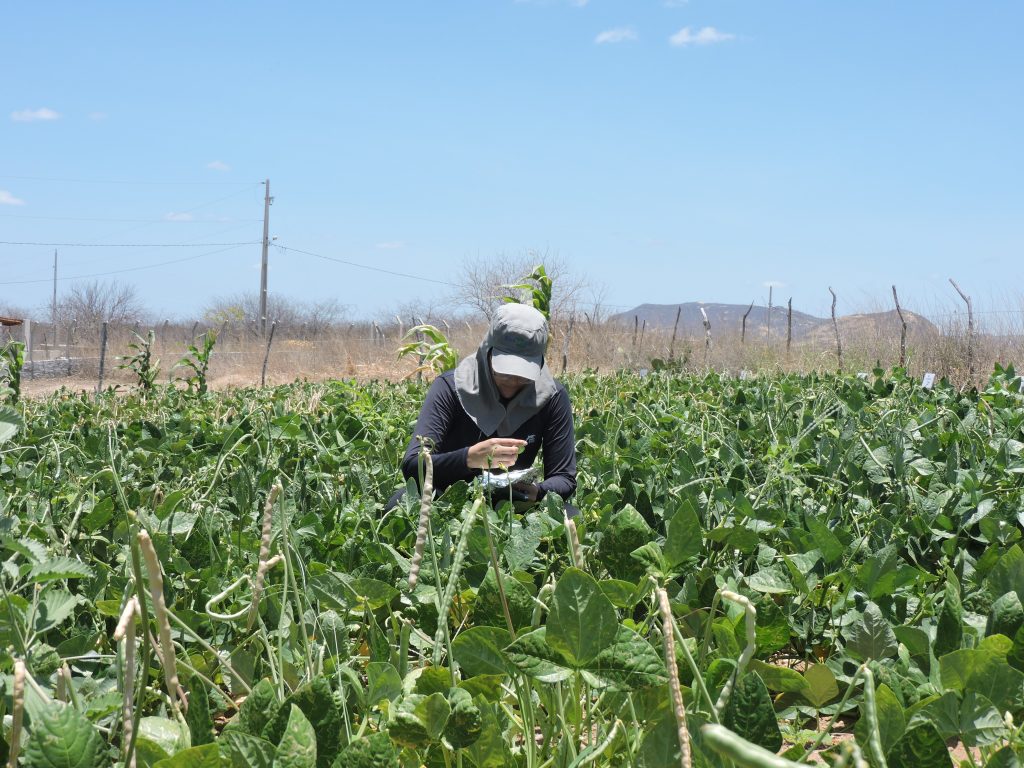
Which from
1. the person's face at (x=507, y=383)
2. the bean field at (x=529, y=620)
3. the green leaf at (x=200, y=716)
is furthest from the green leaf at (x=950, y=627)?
the person's face at (x=507, y=383)

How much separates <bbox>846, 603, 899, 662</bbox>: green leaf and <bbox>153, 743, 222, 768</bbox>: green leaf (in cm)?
93

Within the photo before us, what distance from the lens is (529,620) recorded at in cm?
131

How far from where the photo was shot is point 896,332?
760 inches

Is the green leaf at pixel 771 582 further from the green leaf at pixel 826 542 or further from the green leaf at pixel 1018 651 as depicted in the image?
the green leaf at pixel 1018 651

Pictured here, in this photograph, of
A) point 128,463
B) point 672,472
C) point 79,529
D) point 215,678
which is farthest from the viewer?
point 128,463

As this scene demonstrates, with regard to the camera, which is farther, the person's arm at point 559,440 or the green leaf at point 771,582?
the person's arm at point 559,440

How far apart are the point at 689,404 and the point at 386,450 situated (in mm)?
2485

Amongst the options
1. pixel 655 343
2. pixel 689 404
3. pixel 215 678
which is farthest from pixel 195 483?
pixel 655 343

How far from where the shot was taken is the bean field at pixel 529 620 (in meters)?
0.92

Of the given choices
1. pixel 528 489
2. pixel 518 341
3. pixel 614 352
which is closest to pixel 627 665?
pixel 528 489

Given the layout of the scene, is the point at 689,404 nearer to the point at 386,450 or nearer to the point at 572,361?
the point at 386,450

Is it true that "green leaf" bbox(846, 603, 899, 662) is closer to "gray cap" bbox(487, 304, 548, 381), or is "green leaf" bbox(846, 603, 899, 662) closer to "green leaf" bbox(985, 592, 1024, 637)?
"green leaf" bbox(985, 592, 1024, 637)

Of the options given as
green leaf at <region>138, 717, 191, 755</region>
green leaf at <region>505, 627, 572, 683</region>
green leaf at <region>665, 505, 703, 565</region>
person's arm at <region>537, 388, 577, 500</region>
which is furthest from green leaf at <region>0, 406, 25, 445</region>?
person's arm at <region>537, 388, 577, 500</region>

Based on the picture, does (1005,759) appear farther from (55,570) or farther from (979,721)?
(55,570)
